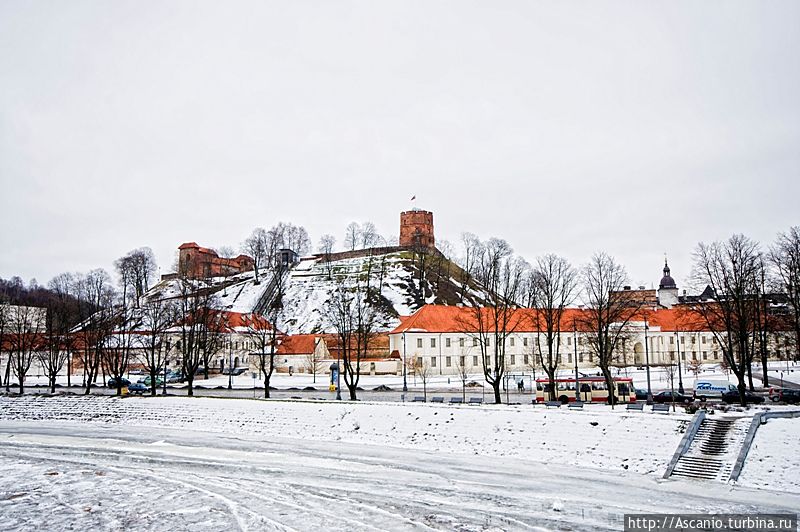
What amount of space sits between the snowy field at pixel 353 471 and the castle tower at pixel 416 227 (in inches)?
4178

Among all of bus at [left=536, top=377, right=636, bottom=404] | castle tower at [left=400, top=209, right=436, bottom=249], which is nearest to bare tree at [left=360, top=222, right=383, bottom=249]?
castle tower at [left=400, top=209, right=436, bottom=249]

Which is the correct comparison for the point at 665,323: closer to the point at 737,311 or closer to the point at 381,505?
the point at 737,311

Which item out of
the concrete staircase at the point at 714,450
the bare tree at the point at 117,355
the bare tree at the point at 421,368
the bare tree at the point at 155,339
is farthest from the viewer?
the bare tree at the point at 421,368

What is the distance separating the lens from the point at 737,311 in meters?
35.0

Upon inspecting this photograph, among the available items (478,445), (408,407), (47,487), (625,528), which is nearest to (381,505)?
(625,528)

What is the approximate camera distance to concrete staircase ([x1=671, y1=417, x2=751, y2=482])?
21.4 metres

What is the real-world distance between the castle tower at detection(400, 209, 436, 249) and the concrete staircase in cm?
11686

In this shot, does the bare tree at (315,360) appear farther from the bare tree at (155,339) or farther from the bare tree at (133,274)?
the bare tree at (133,274)

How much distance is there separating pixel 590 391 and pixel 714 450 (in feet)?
64.1

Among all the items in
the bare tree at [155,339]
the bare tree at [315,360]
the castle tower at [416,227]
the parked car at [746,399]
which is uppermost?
the castle tower at [416,227]

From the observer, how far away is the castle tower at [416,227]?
142 m

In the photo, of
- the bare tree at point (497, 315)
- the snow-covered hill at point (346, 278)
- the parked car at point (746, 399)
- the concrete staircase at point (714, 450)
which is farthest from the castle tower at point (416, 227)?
the concrete staircase at point (714, 450)

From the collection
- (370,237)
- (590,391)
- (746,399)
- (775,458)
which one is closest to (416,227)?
(370,237)

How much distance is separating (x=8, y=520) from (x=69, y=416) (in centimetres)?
2668
